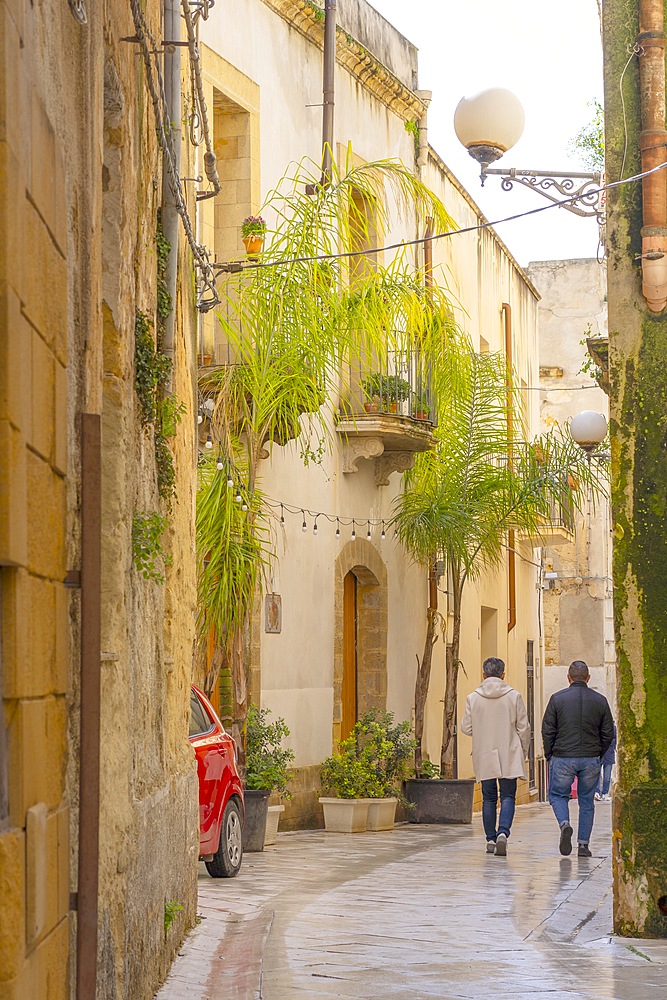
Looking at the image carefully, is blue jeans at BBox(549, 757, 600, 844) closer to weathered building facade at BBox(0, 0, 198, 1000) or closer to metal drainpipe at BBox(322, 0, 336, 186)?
weathered building facade at BBox(0, 0, 198, 1000)

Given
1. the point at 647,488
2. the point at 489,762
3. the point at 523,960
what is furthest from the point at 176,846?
the point at 489,762

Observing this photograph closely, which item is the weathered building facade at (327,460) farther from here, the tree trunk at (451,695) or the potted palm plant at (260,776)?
the tree trunk at (451,695)

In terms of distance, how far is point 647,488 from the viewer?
887cm

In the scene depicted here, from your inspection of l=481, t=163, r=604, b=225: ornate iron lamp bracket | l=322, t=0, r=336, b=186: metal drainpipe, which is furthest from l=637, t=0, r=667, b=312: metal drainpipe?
l=322, t=0, r=336, b=186: metal drainpipe

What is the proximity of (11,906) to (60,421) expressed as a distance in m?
1.51

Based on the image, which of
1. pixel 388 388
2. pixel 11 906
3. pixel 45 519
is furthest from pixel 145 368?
pixel 388 388

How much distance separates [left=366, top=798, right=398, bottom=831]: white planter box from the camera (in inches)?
637

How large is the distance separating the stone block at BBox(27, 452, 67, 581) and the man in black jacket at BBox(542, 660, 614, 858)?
8737 mm

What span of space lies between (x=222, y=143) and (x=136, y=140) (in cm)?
953

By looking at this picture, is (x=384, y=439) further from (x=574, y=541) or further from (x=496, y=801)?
(x=574, y=541)

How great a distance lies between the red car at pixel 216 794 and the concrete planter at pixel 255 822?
5.87ft

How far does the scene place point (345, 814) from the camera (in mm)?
16031

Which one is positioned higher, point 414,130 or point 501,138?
point 414,130

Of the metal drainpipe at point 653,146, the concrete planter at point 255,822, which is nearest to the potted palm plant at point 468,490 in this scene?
the concrete planter at point 255,822
